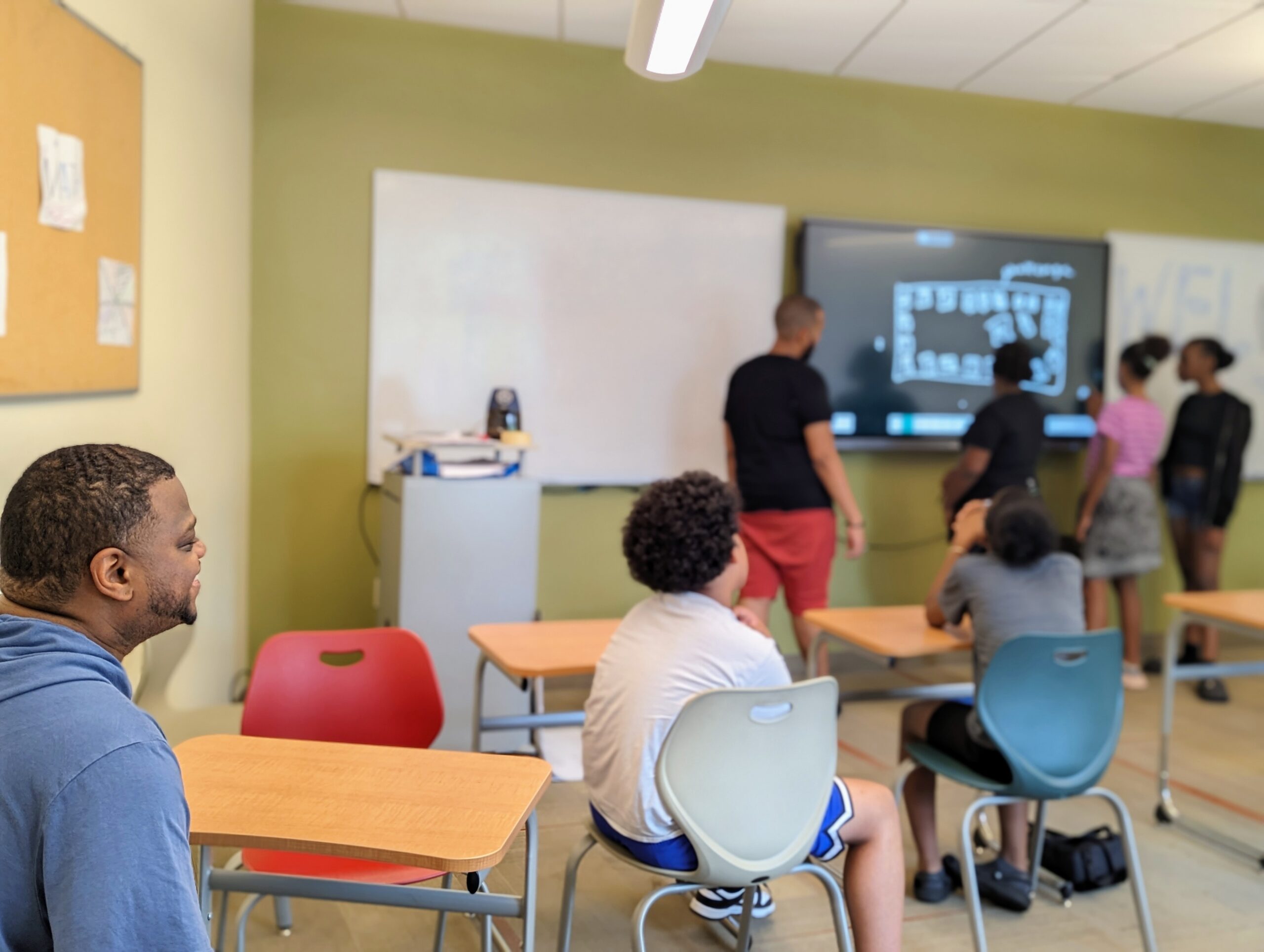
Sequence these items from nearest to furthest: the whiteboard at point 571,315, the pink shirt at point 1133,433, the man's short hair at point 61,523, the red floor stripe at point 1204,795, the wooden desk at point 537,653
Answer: the man's short hair at point 61,523
the wooden desk at point 537,653
the red floor stripe at point 1204,795
the whiteboard at point 571,315
the pink shirt at point 1133,433

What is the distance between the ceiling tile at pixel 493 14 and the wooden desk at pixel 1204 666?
2993mm

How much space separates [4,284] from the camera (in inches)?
78.2

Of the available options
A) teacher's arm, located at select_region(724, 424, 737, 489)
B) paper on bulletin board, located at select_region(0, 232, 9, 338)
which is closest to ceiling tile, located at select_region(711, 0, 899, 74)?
teacher's arm, located at select_region(724, 424, 737, 489)

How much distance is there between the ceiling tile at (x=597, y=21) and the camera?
3.88 metres

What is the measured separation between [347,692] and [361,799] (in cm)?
70

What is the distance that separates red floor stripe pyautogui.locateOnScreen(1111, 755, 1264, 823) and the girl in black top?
1.21 meters

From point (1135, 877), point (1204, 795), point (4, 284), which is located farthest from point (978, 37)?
point (4, 284)

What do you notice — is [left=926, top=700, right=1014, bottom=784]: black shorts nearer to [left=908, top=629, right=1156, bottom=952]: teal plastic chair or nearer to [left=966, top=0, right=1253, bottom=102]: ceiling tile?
[left=908, top=629, right=1156, bottom=952]: teal plastic chair

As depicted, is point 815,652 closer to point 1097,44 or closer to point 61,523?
point 61,523

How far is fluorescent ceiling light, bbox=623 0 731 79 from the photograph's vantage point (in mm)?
2201

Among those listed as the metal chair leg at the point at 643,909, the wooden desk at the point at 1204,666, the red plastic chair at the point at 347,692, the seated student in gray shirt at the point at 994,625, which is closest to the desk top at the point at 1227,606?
the wooden desk at the point at 1204,666

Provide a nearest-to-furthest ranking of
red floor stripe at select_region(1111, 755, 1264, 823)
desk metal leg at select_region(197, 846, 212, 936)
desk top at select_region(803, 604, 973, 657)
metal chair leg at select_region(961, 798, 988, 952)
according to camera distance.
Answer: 1. desk metal leg at select_region(197, 846, 212, 936)
2. metal chair leg at select_region(961, 798, 988, 952)
3. desk top at select_region(803, 604, 973, 657)
4. red floor stripe at select_region(1111, 755, 1264, 823)

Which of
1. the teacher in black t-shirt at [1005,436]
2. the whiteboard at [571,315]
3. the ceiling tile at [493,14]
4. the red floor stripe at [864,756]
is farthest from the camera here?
the whiteboard at [571,315]

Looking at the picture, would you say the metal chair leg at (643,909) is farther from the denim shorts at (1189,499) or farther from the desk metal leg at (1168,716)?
the denim shorts at (1189,499)
